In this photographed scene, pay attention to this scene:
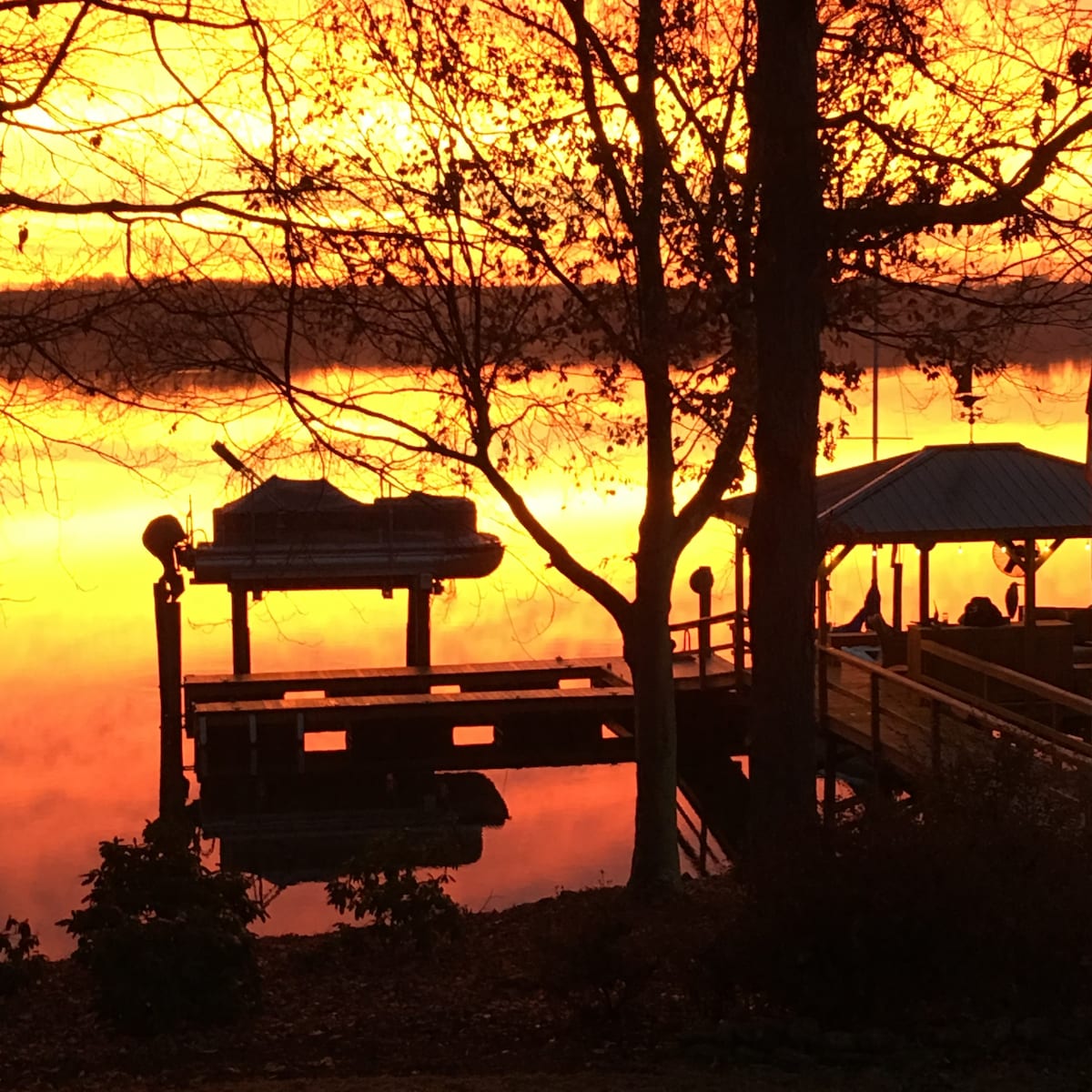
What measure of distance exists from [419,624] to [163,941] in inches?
1034

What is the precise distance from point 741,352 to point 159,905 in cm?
539

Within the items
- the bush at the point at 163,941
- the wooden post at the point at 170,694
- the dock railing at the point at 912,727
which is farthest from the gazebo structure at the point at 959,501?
the bush at the point at 163,941

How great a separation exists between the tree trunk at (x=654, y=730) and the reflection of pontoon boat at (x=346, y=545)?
75.4ft

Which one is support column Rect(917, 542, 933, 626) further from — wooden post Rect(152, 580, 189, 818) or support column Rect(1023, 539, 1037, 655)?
wooden post Rect(152, 580, 189, 818)

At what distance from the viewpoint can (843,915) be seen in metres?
8.38

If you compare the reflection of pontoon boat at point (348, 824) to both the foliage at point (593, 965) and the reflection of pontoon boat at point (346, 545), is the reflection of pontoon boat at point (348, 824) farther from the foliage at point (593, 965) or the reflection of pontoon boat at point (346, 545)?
the foliage at point (593, 965)

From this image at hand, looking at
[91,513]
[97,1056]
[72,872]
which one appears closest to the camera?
[97,1056]

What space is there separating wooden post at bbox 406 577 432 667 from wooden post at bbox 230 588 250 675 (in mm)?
3017

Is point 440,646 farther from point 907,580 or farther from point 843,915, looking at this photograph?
point 843,915

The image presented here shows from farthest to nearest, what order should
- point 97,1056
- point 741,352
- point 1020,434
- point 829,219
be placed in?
point 1020,434 → point 741,352 → point 829,219 → point 97,1056

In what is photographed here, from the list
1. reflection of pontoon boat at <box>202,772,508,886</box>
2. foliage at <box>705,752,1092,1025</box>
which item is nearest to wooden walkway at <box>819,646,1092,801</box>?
foliage at <box>705,752,1092,1025</box>

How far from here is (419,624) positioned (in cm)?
3591

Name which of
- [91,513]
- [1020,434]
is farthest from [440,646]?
[1020,434]

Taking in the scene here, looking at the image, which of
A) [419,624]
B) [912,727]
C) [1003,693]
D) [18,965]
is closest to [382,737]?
[419,624]
